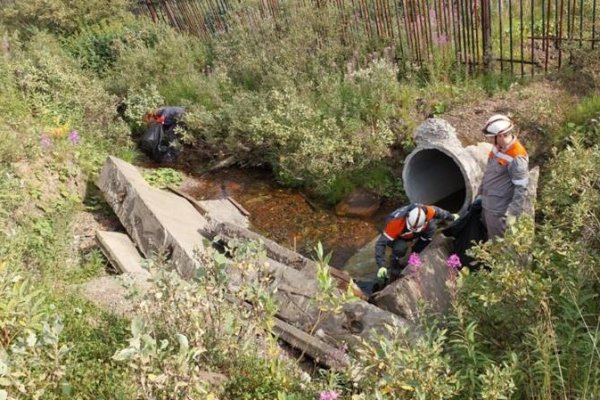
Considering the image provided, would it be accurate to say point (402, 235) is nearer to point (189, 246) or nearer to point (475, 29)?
point (189, 246)

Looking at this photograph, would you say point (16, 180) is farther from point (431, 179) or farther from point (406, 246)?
point (431, 179)

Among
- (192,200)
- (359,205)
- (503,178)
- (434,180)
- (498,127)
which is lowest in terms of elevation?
(359,205)

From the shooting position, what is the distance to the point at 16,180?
20.7 ft

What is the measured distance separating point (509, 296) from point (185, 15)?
38.7 ft

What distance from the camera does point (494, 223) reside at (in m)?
5.23

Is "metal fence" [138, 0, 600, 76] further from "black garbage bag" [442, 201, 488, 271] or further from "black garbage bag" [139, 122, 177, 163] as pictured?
"black garbage bag" [442, 201, 488, 271]

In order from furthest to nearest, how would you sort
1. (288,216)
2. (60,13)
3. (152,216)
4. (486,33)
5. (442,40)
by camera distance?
(60,13) < (442,40) < (486,33) < (288,216) < (152,216)

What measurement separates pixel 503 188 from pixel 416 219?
89 cm

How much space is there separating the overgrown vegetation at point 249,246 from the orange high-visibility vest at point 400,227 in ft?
3.44

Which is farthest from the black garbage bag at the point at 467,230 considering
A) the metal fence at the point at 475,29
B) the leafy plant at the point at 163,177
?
the leafy plant at the point at 163,177

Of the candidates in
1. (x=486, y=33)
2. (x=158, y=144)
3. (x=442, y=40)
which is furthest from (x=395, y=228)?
(x=158, y=144)

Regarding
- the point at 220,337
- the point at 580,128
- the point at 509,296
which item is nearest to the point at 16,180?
the point at 220,337

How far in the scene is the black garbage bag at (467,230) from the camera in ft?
17.6

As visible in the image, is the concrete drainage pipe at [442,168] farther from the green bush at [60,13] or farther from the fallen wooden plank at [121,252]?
the green bush at [60,13]
